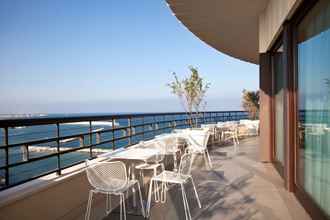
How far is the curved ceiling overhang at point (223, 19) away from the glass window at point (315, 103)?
194 cm

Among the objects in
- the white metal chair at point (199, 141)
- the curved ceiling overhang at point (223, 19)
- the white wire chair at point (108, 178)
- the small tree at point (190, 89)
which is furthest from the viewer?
the small tree at point (190, 89)

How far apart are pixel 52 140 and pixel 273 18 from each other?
11.7 ft

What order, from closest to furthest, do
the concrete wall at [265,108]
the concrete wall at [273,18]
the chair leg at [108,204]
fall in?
the chair leg at [108,204] → the concrete wall at [273,18] → the concrete wall at [265,108]

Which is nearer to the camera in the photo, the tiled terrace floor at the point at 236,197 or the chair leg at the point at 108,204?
the tiled terrace floor at the point at 236,197

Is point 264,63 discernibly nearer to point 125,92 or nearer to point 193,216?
point 193,216

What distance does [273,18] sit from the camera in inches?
167

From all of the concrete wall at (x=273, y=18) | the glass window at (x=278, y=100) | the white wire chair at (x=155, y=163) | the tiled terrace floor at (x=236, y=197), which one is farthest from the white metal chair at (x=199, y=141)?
the concrete wall at (x=273, y=18)

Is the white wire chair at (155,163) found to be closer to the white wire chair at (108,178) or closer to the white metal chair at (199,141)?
the white wire chair at (108,178)

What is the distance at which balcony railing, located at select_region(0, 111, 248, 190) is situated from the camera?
2.41 meters

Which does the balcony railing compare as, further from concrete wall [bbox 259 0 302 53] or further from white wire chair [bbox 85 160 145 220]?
concrete wall [bbox 259 0 302 53]

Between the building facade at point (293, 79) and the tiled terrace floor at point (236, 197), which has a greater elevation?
the building facade at point (293, 79)

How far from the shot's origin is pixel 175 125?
764 cm

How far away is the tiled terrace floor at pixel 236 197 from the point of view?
2.87m

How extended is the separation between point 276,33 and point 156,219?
3176 mm
